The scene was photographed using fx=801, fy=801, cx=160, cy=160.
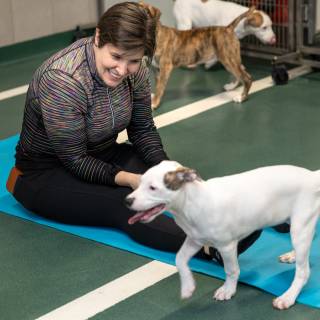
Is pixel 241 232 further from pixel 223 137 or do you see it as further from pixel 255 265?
pixel 223 137

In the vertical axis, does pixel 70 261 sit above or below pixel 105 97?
below

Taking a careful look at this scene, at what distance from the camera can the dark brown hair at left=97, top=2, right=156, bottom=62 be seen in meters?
3.08

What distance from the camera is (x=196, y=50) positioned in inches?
222

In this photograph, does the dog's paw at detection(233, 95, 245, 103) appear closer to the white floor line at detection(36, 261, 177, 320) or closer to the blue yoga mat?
the blue yoga mat

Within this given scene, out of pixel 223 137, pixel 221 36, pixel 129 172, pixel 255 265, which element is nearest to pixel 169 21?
pixel 221 36

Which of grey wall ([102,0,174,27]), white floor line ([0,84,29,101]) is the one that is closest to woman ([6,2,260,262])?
white floor line ([0,84,29,101])

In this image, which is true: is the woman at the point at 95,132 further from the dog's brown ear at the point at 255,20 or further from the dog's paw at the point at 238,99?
the dog's brown ear at the point at 255,20

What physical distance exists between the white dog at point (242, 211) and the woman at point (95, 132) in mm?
354

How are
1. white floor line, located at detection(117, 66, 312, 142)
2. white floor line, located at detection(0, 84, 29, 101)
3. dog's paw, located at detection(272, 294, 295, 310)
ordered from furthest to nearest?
white floor line, located at detection(0, 84, 29, 101), white floor line, located at detection(117, 66, 312, 142), dog's paw, located at detection(272, 294, 295, 310)

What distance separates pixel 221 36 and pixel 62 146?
8.09 feet

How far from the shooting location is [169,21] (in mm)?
6883

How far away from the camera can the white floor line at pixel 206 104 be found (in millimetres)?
5164

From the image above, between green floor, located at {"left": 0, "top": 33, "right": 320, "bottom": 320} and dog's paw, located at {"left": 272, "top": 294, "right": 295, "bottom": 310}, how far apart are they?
0.02m

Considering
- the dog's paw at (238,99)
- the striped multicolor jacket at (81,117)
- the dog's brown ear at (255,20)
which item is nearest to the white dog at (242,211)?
the striped multicolor jacket at (81,117)
